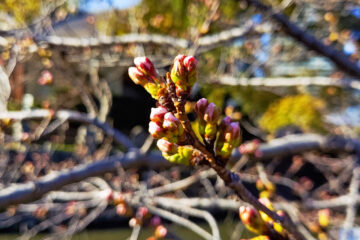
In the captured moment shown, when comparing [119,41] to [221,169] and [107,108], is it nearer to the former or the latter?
[107,108]

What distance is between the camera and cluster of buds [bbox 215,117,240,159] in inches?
24.8

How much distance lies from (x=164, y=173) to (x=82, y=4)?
2329 millimetres

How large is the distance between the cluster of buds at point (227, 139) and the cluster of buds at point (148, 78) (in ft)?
0.43

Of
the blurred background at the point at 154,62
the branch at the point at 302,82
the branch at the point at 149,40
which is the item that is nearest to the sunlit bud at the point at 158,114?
the blurred background at the point at 154,62

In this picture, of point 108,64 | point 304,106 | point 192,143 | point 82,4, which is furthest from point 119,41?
point 304,106

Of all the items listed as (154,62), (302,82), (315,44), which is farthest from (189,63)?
(154,62)

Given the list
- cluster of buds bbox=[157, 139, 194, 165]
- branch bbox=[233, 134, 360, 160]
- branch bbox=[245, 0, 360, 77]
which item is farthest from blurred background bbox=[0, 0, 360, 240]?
cluster of buds bbox=[157, 139, 194, 165]

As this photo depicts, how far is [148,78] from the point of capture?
65 cm

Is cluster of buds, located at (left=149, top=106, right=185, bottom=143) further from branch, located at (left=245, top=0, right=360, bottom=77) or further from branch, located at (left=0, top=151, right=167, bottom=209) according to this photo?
branch, located at (left=245, top=0, right=360, bottom=77)

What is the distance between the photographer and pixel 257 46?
4625 mm

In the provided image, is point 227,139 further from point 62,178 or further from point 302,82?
point 302,82

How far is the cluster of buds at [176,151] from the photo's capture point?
65cm

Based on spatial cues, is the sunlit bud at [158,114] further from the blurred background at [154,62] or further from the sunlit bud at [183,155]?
the blurred background at [154,62]

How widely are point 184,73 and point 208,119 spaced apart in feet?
0.31
